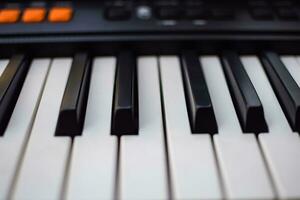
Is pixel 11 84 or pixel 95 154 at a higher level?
pixel 11 84

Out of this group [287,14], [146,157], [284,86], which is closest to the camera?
[146,157]

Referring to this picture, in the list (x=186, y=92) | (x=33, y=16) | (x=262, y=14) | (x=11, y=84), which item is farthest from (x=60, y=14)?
(x=262, y=14)

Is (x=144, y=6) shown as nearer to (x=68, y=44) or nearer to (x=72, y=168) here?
(x=68, y=44)

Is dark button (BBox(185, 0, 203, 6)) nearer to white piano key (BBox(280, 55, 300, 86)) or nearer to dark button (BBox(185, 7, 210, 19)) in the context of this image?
dark button (BBox(185, 7, 210, 19))

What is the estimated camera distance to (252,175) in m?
0.49

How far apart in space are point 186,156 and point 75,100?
0.65ft

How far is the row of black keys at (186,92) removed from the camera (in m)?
0.55

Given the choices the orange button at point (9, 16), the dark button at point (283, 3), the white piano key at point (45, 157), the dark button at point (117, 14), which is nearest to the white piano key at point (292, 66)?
the dark button at point (283, 3)

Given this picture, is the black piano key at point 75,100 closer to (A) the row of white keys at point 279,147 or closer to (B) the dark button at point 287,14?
(A) the row of white keys at point 279,147

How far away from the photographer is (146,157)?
0.52m

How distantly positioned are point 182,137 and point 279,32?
323 mm

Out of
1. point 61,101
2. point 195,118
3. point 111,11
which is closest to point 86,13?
point 111,11

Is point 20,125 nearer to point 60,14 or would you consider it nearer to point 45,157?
point 45,157

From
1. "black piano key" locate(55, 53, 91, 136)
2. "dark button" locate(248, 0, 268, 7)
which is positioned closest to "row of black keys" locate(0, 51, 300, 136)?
"black piano key" locate(55, 53, 91, 136)
